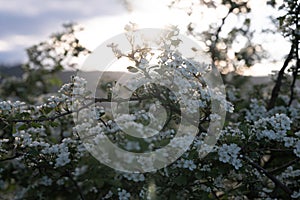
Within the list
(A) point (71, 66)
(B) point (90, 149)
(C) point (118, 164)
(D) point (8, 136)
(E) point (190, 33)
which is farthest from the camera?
(A) point (71, 66)

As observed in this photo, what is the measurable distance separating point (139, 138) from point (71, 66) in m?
3.36

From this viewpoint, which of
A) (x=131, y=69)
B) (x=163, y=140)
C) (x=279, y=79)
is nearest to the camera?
Answer: (x=163, y=140)

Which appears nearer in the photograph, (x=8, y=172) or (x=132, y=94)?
(x=132, y=94)

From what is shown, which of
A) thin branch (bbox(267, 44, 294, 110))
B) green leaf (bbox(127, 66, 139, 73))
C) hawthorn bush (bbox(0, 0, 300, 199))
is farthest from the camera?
thin branch (bbox(267, 44, 294, 110))

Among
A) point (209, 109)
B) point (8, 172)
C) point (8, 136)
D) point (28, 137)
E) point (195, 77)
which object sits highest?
point (195, 77)

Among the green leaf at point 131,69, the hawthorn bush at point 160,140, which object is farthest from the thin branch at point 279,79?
the green leaf at point 131,69

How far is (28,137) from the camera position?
2.95 metres

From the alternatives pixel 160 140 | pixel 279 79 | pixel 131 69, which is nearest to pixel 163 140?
pixel 160 140

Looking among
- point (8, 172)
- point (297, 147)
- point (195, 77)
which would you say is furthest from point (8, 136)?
point (297, 147)

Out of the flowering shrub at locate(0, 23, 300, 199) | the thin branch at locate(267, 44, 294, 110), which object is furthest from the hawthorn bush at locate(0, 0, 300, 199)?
the thin branch at locate(267, 44, 294, 110)

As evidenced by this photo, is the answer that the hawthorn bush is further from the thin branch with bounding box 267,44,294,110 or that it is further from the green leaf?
the thin branch with bounding box 267,44,294,110

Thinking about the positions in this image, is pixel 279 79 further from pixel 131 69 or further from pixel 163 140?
pixel 163 140

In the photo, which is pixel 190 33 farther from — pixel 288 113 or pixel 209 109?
pixel 209 109

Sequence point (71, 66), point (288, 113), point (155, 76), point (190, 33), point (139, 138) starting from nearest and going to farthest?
point (139, 138) < point (155, 76) < point (288, 113) < point (190, 33) < point (71, 66)
